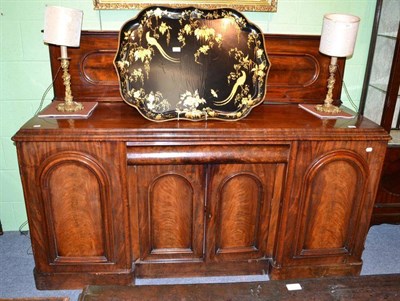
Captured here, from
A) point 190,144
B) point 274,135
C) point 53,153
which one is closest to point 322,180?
point 274,135

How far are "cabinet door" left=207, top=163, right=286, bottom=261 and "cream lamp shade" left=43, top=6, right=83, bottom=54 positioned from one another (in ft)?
3.15

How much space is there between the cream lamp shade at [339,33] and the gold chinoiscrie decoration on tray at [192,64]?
34 cm

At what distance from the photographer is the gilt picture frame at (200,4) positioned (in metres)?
2.00

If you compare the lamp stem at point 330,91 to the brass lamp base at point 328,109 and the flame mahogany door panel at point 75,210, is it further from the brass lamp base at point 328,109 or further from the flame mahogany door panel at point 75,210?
the flame mahogany door panel at point 75,210

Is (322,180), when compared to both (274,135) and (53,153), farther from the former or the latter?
(53,153)

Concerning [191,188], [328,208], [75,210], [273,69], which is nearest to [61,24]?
[75,210]

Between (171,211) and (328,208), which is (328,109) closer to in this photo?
(328,208)

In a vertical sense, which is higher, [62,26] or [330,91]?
[62,26]

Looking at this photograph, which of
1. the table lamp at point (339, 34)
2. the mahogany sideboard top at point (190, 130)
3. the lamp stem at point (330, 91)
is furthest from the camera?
the lamp stem at point (330, 91)

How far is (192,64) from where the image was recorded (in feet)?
6.18

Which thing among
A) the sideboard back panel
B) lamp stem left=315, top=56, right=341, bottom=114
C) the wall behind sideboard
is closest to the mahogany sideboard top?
lamp stem left=315, top=56, right=341, bottom=114

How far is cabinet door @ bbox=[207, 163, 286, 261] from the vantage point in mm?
1843

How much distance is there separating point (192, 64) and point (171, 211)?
79 centimetres

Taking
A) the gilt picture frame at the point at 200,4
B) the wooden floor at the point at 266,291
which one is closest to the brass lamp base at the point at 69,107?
the gilt picture frame at the point at 200,4
